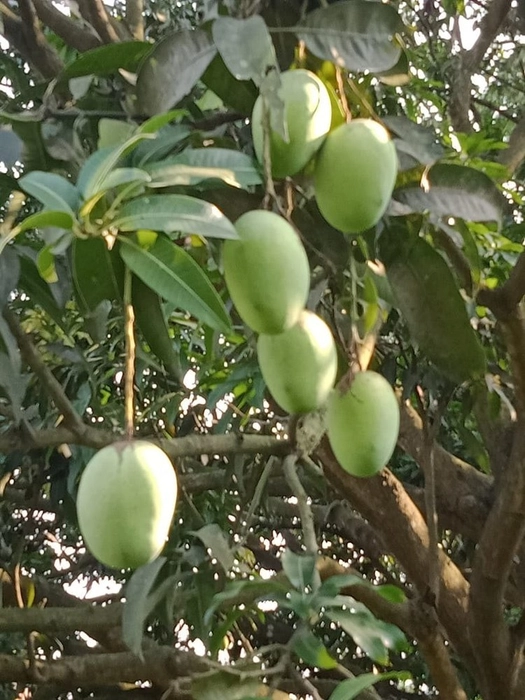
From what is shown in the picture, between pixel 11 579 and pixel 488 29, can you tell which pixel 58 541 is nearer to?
pixel 11 579

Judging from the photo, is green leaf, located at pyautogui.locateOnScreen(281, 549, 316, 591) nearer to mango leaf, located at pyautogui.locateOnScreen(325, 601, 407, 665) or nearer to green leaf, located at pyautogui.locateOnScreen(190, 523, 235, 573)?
mango leaf, located at pyautogui.locateOnScreen(325, 601, 407, 665)

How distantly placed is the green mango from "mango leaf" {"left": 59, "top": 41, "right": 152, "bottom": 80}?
0.23 metres

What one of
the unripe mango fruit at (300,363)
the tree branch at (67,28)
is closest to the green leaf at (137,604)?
the unripe mango fruit at (300,363)

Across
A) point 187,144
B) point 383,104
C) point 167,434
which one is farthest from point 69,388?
point 187,144

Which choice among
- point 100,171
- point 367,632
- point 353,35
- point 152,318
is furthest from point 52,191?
point 367,632

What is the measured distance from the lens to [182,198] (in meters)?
0.42

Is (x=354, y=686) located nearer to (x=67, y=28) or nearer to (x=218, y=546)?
(x=218, y=546)

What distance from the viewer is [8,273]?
22.7 inches

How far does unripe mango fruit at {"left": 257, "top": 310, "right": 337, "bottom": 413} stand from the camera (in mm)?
525

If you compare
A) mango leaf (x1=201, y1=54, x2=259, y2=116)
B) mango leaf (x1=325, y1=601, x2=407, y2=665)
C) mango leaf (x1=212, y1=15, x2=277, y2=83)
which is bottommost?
mango leaf (x1=325, y1=601, x2=407, y2=665)

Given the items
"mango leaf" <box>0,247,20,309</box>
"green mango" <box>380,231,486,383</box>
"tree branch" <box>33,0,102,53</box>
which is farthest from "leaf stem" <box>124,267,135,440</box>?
"tree branch" <box>33,0,102,53</box>

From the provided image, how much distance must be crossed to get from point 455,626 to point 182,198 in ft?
4.20

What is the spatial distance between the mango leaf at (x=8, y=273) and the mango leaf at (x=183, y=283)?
0.15 metres

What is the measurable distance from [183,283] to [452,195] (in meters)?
0.26
